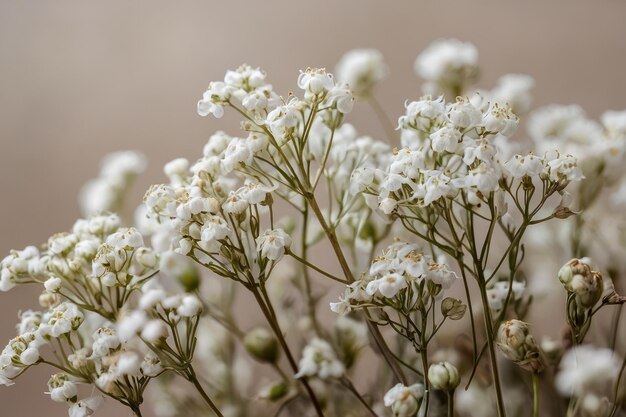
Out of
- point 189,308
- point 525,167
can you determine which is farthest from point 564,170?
point 189,308

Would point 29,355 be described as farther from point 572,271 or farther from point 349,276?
point 572,271

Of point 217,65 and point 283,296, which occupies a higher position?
point 217,65

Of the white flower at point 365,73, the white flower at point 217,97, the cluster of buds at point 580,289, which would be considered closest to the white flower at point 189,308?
the white flower at point 217,97

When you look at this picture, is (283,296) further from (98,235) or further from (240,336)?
(98,235)

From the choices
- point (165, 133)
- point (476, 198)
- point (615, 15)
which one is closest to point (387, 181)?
point (476, 198)

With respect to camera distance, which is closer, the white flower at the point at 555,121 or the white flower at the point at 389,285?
the white flower at the point at 389,285

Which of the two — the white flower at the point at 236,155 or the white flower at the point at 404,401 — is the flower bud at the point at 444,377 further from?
the white flower at the point at 236,155
